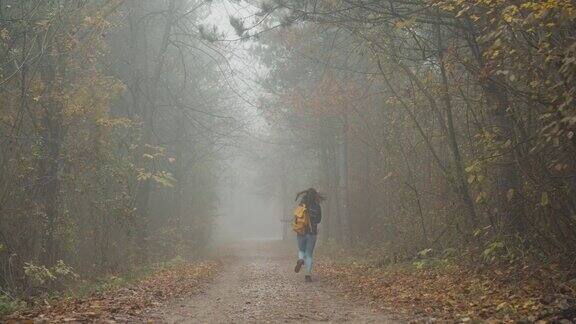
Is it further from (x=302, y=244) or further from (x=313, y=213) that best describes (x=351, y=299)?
(x=313, y=213)

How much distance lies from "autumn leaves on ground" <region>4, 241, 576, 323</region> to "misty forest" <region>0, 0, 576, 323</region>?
0.05 metres

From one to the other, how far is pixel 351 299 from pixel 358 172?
1282 centimetres

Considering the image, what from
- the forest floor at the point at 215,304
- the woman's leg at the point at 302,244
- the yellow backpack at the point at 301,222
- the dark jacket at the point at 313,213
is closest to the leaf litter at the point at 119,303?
the forest floor at the point at 215,304

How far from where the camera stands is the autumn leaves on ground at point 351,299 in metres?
6.63

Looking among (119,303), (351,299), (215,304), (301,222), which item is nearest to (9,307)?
(119,303)

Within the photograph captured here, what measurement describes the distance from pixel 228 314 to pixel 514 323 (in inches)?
150

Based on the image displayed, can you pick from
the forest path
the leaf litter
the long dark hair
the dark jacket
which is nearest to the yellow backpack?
the dark jacket

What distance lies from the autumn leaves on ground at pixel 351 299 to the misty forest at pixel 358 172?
0.16 feet

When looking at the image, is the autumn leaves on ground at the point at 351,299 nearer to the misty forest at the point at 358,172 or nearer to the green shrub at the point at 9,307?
the misty forest at the point at 358,172

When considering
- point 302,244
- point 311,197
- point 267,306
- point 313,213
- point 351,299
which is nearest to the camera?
point 267,306

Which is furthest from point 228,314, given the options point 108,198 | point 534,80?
point 108,198

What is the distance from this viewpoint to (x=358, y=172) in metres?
21.5

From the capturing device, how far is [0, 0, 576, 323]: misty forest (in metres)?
7.20

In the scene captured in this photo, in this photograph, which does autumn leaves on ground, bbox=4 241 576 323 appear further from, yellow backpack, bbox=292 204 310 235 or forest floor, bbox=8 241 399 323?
yellow backpack, bbox=292 204 310 235
